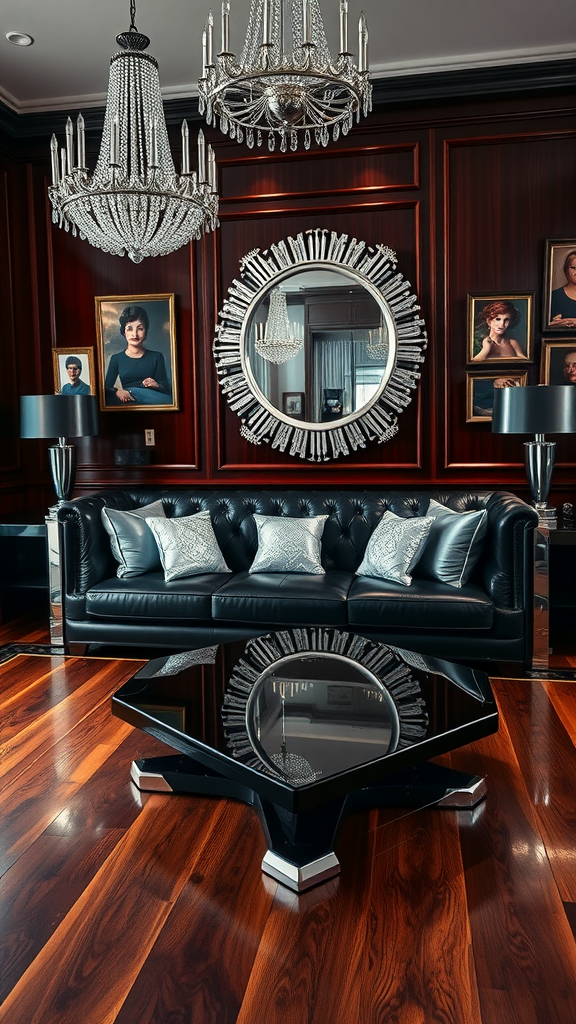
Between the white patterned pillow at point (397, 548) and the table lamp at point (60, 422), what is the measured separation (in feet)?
5.70

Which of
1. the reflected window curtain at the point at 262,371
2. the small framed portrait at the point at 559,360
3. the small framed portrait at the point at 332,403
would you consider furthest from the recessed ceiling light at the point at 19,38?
the small framed portrait at the point at 559,360

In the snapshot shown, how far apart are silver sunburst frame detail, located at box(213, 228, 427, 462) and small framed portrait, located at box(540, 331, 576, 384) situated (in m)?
0.69

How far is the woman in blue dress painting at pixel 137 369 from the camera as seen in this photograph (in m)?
4.73

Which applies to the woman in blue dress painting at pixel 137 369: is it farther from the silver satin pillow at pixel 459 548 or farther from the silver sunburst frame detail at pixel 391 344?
the silver satin pillow at pixel 459 548

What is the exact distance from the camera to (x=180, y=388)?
473 centimetres

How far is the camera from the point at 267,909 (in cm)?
187

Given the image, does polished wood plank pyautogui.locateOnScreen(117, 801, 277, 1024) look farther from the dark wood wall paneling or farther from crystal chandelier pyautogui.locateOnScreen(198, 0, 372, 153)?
the dark wood wall paneling

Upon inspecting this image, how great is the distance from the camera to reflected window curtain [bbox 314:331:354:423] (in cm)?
450

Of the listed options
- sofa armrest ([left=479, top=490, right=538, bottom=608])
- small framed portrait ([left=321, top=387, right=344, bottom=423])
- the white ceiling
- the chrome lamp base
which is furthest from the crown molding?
sofa armrest ([left=479, top=490, right=538, bottom=608])

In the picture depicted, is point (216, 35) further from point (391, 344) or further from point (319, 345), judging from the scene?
point (391, 344)

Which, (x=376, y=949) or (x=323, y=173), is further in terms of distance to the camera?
(x=323, y=173)

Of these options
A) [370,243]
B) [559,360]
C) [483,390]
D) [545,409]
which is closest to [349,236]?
[370,243]

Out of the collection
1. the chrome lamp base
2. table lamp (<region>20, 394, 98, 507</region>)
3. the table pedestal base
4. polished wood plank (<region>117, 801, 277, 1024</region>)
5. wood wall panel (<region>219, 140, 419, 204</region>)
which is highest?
wood wall panel (<region>219, 140, 419, 204</region>)

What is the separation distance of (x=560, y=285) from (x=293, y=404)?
1.66 meters
